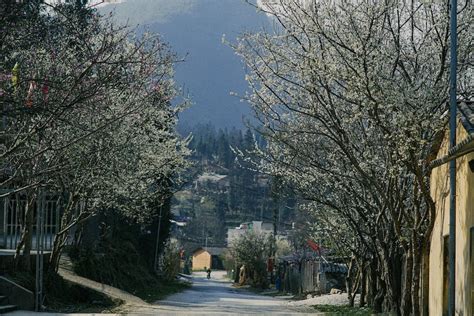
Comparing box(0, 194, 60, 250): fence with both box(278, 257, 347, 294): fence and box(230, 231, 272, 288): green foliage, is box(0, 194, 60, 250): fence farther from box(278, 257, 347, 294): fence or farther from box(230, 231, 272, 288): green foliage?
box(230, 231, 272, 288): green foliage

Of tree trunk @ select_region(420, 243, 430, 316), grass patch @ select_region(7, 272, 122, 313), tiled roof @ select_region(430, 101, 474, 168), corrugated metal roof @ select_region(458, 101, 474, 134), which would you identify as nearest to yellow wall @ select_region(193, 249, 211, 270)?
grass patch @ select_region(7, 272, 122, 313)

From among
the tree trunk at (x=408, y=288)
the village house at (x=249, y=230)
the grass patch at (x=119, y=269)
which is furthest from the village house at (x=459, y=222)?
the village house at (x=249, y=230)

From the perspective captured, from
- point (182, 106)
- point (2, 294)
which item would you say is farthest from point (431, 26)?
point (182, 106)

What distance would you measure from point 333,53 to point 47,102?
18.2ft

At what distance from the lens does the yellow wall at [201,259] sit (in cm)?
14075

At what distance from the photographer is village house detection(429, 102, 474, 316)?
12.5 meters

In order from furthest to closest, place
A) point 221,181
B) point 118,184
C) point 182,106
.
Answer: point 221,181
point 182,106
point 118,184

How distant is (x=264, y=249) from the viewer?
73688mm

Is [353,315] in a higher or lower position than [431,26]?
lower

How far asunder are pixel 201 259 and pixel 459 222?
132232mm

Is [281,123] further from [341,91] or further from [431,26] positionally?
[431,26]

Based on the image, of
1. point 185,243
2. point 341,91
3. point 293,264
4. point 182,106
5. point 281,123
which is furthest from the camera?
point 185,243

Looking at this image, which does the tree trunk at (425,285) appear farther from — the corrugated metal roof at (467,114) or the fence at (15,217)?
the fence at (15,217)

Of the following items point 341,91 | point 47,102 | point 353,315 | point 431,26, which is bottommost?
point 353,315
